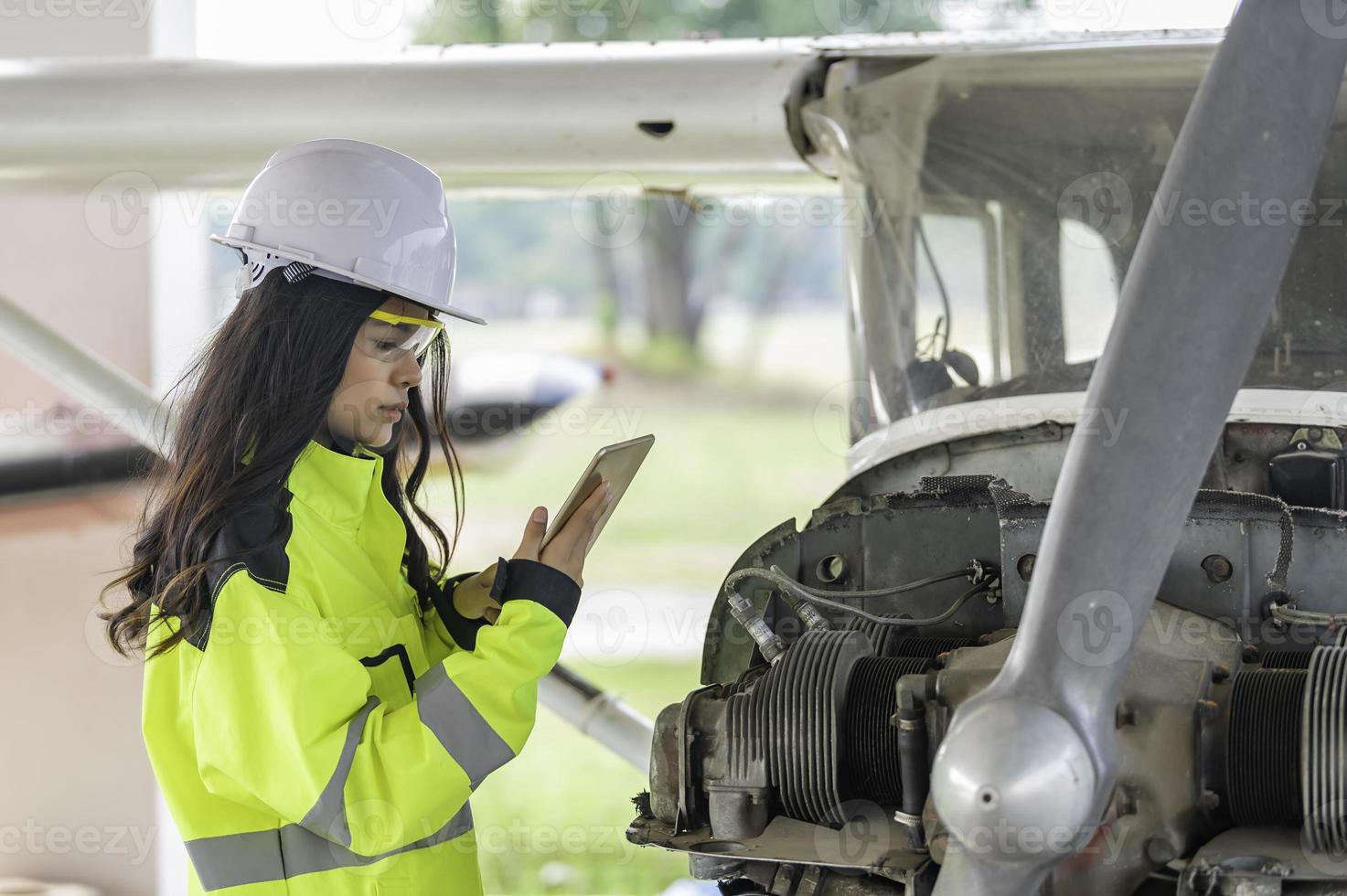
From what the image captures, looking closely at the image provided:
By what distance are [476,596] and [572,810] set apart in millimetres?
7174

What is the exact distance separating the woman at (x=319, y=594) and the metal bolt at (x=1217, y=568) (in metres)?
0.84

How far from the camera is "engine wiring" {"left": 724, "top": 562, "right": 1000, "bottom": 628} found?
2.03 m

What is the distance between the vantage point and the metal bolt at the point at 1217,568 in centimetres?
192

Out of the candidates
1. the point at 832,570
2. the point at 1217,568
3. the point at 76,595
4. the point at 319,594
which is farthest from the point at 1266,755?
the point at 76,595

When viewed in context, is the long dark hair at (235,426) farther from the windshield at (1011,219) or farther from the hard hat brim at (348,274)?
the windshield at (1011,219)

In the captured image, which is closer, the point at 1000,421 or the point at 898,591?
the point at 898,591

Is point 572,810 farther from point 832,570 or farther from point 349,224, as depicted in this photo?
point 349,224

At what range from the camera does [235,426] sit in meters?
1.95

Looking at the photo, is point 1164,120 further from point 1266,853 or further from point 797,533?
point 1266,853

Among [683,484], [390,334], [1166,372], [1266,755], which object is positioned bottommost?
[1266,755]

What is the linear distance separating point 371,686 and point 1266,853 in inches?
44.9

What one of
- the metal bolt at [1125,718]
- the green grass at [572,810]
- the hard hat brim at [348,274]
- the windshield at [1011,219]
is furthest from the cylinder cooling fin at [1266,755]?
the green grass at [572,810]

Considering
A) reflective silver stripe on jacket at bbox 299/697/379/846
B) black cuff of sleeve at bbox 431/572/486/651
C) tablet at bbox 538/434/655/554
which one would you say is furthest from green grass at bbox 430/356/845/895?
reflective silver stripe on jacket at bbox 299/697/379/846

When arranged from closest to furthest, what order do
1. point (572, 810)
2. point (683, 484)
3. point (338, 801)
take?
point (338, 801)
point (572, 810)
point (683, 484)
